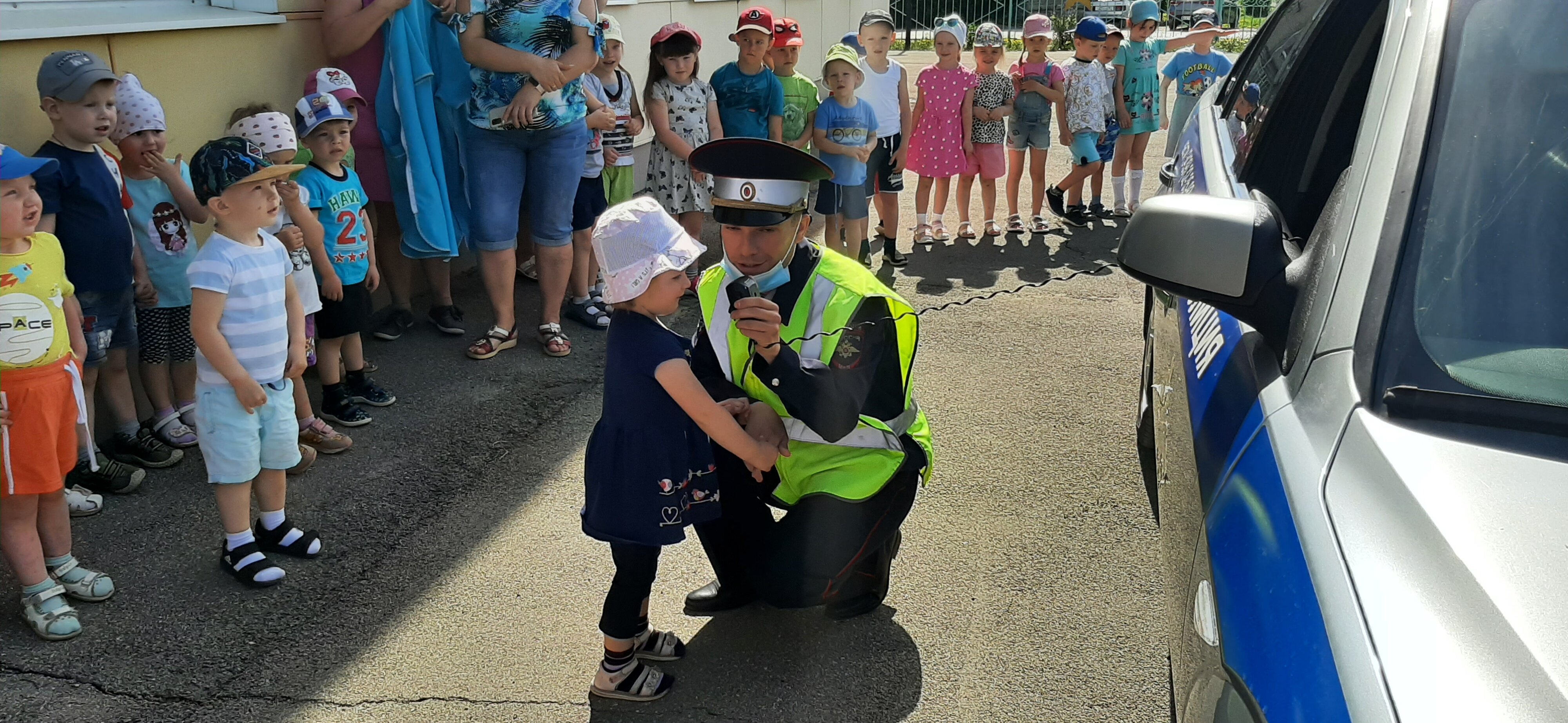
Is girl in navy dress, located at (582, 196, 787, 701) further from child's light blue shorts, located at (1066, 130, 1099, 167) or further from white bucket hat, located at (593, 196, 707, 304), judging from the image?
child's light blue shorts, located at (1066, 130, 1099, 167)

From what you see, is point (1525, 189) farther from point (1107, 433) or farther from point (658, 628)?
point (1107, 433)

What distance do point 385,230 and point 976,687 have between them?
403 cm

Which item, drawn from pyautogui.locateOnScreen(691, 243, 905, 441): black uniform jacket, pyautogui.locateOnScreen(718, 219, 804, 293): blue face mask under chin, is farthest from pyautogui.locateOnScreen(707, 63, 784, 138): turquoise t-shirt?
pyautogui.locateOnScreen(718, 219, 804, 293): blue face mask under chin

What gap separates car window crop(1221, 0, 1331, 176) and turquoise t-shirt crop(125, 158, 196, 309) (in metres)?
3.57

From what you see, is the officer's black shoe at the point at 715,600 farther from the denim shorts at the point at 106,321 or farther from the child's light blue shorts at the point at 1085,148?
the child's light blue shorts at the point at 1085,148

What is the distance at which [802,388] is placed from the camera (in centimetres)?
284

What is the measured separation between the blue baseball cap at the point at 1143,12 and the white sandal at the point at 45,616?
7.77 m

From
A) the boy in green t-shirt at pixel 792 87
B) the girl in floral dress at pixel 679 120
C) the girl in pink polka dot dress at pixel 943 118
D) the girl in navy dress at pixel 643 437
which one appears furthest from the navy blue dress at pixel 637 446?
the girl in pink polka dot dress at pixel 943 118

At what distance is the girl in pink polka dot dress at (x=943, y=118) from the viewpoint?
807 centimetres

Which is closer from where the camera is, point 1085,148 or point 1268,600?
point 1268,600

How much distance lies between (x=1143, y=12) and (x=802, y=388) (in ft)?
22.9

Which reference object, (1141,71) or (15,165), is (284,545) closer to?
(15,165)

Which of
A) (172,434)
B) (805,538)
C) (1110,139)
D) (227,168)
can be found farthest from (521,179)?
(1110,139)

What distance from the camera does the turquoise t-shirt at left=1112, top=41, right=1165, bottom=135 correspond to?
8781 millimetres
